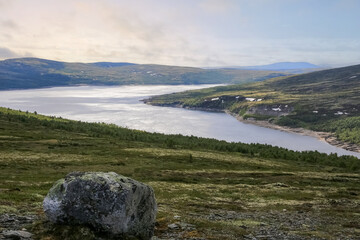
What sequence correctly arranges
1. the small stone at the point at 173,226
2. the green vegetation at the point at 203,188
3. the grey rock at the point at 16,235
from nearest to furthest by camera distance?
1. the grey rock at the point at 16,235
2. the small stone at the point at 173,226
3. the green vegetation at the point at 203,188

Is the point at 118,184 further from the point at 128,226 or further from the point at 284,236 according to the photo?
the point at 284,236

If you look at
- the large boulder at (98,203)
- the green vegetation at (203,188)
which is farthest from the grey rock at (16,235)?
the large boulder at (98,203)

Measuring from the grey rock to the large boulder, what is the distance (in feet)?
4.44

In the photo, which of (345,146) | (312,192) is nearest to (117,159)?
(312,192)

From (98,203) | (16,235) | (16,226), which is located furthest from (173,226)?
(16,235)

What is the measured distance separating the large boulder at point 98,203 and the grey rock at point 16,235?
4.44ft

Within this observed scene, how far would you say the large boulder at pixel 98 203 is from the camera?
16500mm

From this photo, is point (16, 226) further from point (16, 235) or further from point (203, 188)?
point (203, 188)

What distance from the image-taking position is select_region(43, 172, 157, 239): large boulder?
16.5 metres

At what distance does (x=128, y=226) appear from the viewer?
16984 millimetres

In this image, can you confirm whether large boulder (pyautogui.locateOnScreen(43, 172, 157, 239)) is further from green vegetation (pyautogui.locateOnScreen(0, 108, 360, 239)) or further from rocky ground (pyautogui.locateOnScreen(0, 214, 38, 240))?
rocky ground (pyautogui.locateOnScreen(0, 214, 38, 240))

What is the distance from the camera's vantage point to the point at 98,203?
16.5 meters

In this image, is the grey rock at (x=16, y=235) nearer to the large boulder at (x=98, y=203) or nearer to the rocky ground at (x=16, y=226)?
the rocky ground at (x=16, y=226)

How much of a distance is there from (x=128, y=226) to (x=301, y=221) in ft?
64.9
